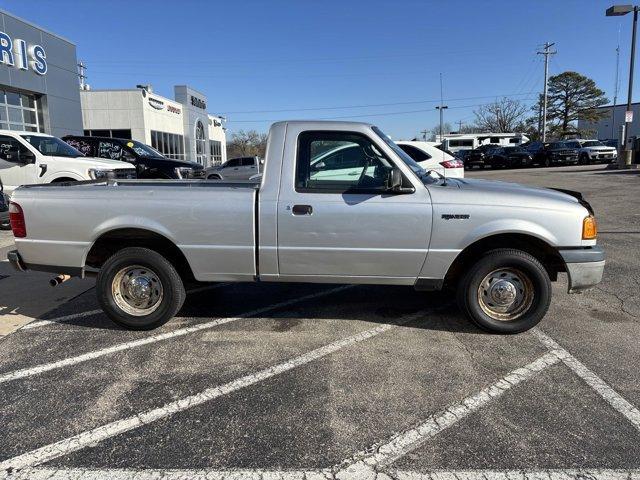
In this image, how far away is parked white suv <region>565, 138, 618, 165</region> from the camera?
32750 millimetres

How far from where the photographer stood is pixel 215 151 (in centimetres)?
5744

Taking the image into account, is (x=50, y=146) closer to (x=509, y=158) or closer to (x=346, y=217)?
(x=346, y=217)

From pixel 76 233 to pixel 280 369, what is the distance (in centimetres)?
232

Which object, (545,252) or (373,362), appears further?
(545,252)


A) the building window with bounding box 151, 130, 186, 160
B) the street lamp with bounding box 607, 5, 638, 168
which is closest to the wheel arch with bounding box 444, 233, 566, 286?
the street lamp with bounding box 607, 5, 638, 168

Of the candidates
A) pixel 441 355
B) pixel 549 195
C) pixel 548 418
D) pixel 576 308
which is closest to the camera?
pixel 548 418

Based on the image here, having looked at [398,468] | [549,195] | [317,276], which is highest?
[549,195]

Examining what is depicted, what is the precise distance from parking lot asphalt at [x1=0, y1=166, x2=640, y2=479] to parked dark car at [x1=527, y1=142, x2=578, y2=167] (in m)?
31.7

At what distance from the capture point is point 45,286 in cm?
637

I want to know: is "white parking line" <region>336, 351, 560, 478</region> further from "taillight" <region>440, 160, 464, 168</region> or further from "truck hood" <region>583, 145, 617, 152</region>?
"truck hood" <region>583, 145, 617, 152</region>

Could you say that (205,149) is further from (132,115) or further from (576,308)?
(576,308)

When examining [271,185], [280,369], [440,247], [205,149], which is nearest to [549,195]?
[440,247]

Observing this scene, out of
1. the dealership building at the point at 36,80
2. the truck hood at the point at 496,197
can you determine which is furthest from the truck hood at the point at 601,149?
the truck hood at the point at 496,197

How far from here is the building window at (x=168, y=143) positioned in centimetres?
3459
